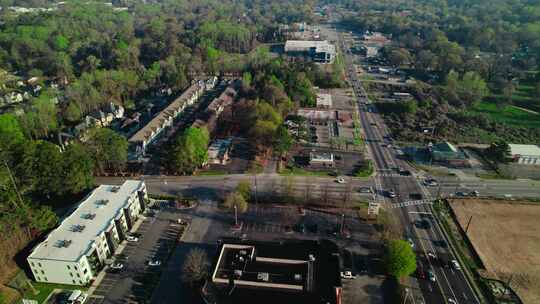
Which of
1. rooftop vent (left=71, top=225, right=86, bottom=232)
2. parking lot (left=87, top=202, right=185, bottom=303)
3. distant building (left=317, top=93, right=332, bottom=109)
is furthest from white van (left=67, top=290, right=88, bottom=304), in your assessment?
distant building (left=317, top=93, right=332, bottom=109)

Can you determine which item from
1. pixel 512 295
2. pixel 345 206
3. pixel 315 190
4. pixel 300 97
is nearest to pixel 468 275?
pixel 512 295

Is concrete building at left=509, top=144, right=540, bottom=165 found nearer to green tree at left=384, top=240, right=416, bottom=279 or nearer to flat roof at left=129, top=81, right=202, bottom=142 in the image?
green tree at left=384, top=240, right=416, bottom=279

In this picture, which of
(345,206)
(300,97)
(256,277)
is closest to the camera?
(256,277)

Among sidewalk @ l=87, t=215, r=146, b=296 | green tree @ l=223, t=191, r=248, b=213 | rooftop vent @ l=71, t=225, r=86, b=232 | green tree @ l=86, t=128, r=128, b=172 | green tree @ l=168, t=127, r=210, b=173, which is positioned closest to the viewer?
sidewalk @ l=87, t=215, r=146, b=296

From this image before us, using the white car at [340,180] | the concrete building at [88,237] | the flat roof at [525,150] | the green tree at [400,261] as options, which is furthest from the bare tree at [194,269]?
the flat roof at [525,150]

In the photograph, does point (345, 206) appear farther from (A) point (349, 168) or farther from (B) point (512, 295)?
(B) point (512, 295)

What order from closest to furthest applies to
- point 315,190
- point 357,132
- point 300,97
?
point 315,190 → point 357,132 → point 300,97

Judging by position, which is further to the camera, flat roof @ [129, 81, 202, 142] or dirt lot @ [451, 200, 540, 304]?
flat roof @ [129, 81, 202, 142]
